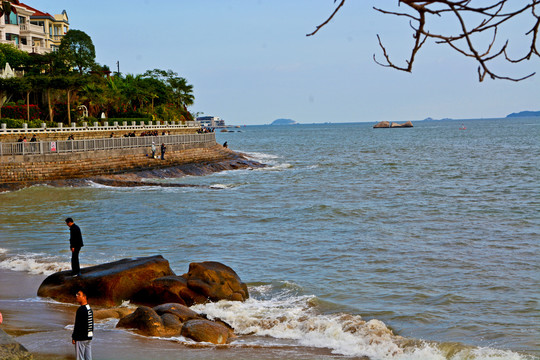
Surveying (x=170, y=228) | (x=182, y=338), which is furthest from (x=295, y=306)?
(x=170, y=228)

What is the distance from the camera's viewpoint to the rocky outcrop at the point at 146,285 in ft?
43.9

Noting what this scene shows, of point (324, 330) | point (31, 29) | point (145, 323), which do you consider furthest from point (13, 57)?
point (324, 330)

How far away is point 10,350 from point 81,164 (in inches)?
1361

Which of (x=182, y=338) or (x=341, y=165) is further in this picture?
(x=341, y=165)

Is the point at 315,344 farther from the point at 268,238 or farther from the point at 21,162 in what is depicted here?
the point at 21,162

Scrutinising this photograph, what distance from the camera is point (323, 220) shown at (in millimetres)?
26922

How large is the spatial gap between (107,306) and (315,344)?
478cm

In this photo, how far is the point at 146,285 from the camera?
44.0 ft

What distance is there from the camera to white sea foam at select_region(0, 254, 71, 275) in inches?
656

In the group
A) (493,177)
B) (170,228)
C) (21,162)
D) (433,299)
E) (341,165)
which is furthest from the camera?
(341,165)

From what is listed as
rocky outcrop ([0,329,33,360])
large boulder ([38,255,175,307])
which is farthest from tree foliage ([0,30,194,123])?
rocky outcrop ([0,329,33,360])

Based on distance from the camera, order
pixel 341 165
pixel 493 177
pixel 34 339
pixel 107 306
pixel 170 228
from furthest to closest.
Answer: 1. pixel 341 165
2. pixel 493 177
3. pixel 170 228
4. pixel 107 306
5. pixel 34 339

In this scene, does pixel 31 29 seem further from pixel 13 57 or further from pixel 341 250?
pixel 341 250

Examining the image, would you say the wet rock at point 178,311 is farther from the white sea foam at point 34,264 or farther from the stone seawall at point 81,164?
the stone seawall at point 81,164
